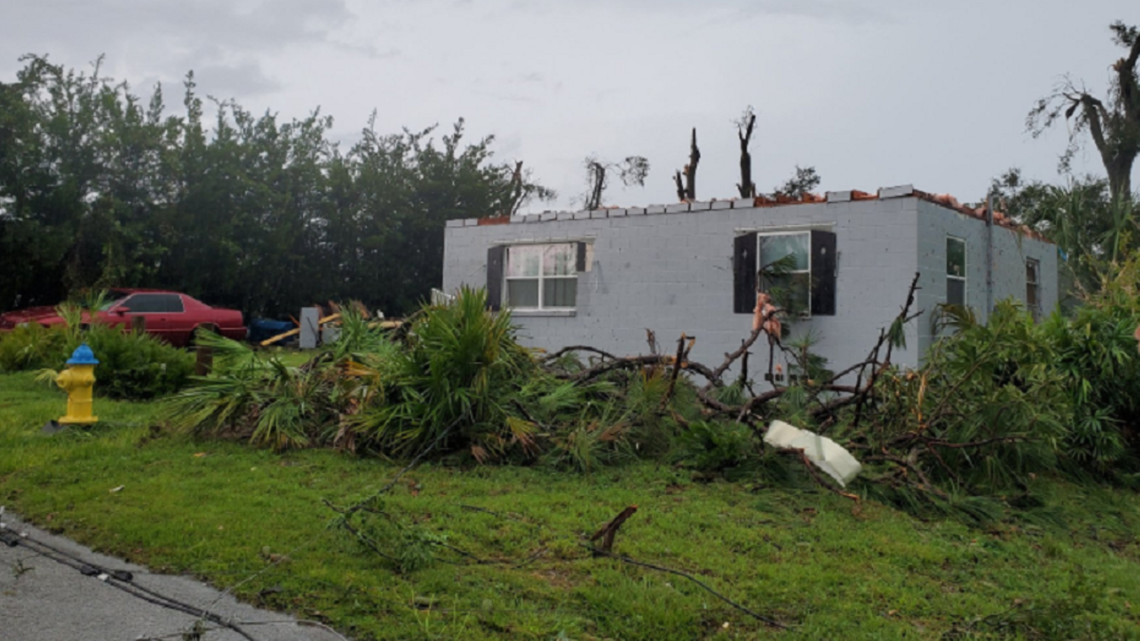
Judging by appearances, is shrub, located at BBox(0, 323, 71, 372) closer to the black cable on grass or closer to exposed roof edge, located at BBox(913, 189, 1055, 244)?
the black cable on grass

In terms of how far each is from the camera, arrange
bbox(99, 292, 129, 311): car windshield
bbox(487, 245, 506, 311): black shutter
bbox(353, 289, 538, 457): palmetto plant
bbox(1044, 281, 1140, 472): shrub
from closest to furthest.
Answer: bbox(353, 289, 538, 457): palmetto plant, bbox(1044, 281, 1140, 472): shrub, bbox(99, 292, 129, 311): car windshield, bbox(487, 245, 506, 311): black shutter

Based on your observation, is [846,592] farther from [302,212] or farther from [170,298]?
[302,212]

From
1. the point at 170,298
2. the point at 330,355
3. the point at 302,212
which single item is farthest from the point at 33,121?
the point at 330,355

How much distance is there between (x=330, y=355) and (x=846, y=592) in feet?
18.9

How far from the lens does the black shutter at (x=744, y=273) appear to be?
1280 centimetres

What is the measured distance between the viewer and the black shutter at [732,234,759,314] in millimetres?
12805

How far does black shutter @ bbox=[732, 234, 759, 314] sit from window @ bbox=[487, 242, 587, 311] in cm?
266

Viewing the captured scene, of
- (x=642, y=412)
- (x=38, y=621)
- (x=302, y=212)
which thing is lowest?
(x=38, y=621)

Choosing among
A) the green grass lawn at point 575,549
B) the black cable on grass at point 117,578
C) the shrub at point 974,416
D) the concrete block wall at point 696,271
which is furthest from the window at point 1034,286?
the black cable on grass at point 117,578

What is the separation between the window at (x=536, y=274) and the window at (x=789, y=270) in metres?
2.82

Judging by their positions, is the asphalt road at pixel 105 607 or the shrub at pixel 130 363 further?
the shrub at pixel 130 363

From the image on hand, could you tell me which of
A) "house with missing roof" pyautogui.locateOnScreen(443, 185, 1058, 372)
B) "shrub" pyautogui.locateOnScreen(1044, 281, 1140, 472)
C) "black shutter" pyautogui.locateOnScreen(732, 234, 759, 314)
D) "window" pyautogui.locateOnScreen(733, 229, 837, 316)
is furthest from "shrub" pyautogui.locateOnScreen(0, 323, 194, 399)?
"shrub" pyautogui.locateOnScreen(1044, 281, 1140, 472)

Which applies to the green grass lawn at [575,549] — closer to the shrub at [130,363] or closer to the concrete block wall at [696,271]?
the shrub at [130,363]

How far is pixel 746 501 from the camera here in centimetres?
637
